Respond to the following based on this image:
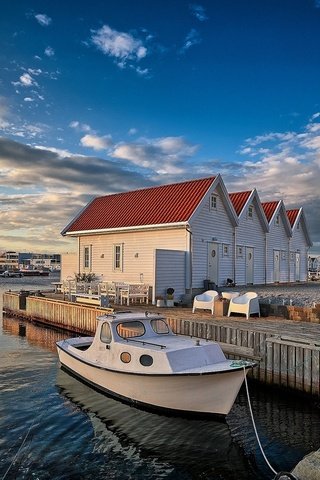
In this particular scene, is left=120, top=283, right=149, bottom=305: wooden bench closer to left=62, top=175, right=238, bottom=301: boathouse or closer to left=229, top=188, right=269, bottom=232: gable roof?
left=62, top=175, right=238, bottom=301: boathouse

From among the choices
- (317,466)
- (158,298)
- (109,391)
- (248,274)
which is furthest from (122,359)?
(248,274)

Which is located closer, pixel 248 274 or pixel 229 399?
pixel 229 399

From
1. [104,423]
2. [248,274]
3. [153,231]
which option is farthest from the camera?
[248,274]

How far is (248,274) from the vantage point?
94.6 feet

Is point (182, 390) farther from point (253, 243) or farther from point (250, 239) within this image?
point (253, 243)

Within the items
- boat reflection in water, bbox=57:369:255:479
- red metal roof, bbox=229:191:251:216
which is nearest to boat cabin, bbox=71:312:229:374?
boat reflection in water, bbox=57:369:255:479

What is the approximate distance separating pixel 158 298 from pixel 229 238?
7.51 m

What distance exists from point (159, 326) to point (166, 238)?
36.7 ft

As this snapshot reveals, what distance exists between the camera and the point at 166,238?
23969 mm

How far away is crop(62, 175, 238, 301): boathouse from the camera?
22.9 m

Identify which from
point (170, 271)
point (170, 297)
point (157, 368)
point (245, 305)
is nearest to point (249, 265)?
point (170, 271)

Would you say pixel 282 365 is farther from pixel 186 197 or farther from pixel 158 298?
pixel 186 197

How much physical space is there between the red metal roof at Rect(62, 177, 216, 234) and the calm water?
41.2 ft

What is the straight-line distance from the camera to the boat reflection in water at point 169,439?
855 centimetres
